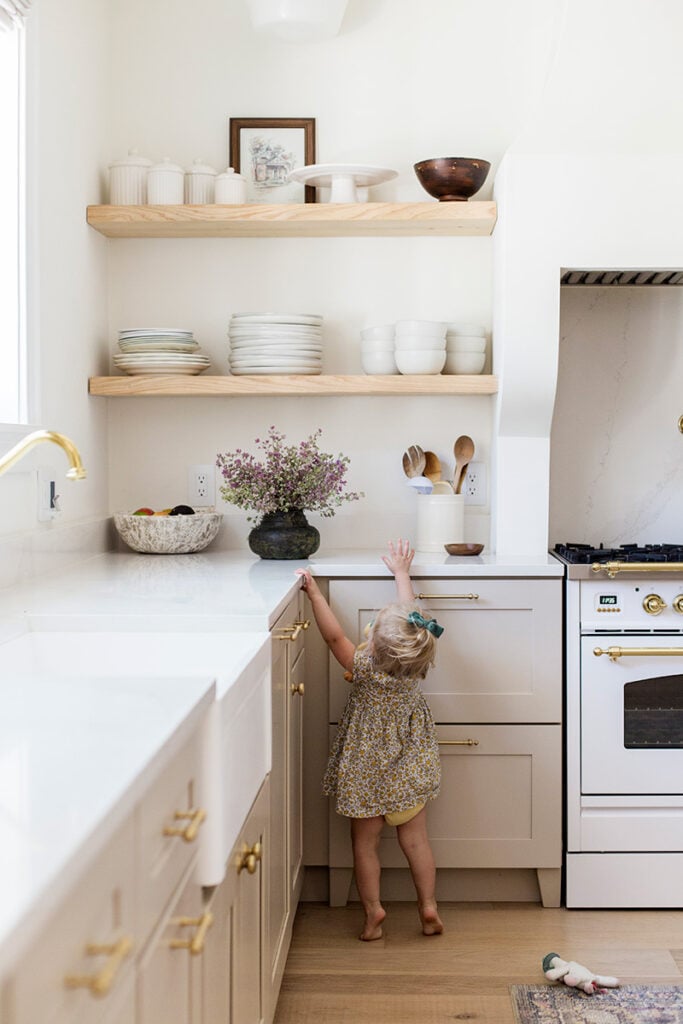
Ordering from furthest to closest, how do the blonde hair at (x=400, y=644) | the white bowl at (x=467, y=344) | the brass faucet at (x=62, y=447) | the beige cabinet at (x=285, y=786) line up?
the white bowl at (x=467, y=344)
the blonde hair at (x=400, y=644)
the beige cabinet at (x=285, y=786)
the brass faucet at (x=62, y=447)

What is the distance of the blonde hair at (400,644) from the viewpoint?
2.38 m

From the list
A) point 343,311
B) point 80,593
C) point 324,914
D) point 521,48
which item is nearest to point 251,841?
point 80,593

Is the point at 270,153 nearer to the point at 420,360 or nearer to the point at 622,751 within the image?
→ the point at 420,360

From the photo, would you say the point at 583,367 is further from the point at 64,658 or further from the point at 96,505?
the point at 64,658

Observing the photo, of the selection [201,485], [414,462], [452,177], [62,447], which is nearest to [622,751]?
[414,462]

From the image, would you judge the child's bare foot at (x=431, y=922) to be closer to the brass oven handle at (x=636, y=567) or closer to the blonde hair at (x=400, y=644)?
the blonde hair at (x=400, y=644)

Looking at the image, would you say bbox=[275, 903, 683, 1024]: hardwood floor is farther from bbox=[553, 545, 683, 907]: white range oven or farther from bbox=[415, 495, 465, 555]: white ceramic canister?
bbox=[415, 495, 465, 555]: white ceramic canister

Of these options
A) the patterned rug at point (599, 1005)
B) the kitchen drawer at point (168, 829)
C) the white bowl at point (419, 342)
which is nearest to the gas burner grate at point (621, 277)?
the white bowl at point (419, 342)

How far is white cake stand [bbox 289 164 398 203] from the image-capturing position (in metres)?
2.93

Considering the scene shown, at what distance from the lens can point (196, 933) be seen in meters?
1.24

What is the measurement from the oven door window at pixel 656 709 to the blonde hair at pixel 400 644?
2.05 ft

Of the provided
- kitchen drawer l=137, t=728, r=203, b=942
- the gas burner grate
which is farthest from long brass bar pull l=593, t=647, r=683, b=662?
kitchen drawer l=137, t=728, r=203, b=942

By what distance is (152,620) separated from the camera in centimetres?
186

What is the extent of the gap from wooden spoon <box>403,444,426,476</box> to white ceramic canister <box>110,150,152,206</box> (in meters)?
1.03
